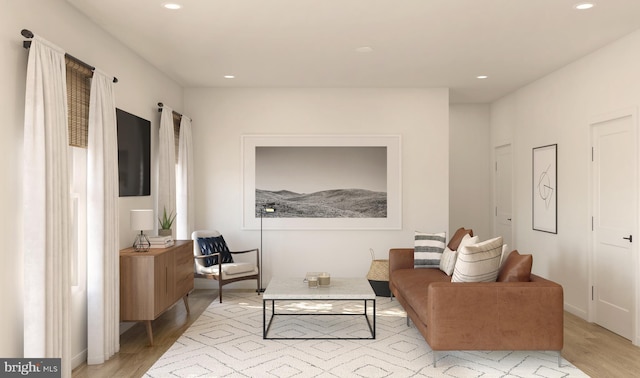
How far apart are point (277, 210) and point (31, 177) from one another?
13.4 feet

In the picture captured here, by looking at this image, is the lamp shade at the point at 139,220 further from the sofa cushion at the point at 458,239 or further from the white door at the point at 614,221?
the white door at the point at 614,221

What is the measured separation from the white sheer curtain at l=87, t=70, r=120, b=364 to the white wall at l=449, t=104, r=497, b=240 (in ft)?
18.6

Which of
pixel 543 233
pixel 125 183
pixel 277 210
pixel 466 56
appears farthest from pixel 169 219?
pixel 543 233

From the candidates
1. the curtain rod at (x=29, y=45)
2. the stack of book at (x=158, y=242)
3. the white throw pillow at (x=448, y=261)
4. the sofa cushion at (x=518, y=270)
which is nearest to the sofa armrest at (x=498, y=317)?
the sofa cushion at (x=518, y=270)

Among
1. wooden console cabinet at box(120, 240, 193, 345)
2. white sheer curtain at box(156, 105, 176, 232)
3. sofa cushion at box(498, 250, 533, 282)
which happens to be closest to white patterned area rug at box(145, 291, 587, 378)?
wooden console cabinet at box(120, 240, 193, 345)

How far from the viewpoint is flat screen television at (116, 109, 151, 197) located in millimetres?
4797

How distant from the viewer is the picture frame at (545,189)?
609cm

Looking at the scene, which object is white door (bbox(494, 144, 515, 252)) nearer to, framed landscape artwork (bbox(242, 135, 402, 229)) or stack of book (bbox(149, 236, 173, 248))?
framed landscape artwork (bbox(242, 135, 402, 229))

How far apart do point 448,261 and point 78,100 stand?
390 centimetres

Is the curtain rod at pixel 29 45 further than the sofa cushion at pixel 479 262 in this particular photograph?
No

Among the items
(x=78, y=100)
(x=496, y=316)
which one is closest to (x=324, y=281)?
(x=496, y=316)

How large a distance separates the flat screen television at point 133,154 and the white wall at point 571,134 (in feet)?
15.4

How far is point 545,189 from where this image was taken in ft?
20.8

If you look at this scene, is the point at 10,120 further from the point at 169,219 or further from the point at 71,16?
the point at 169,219
